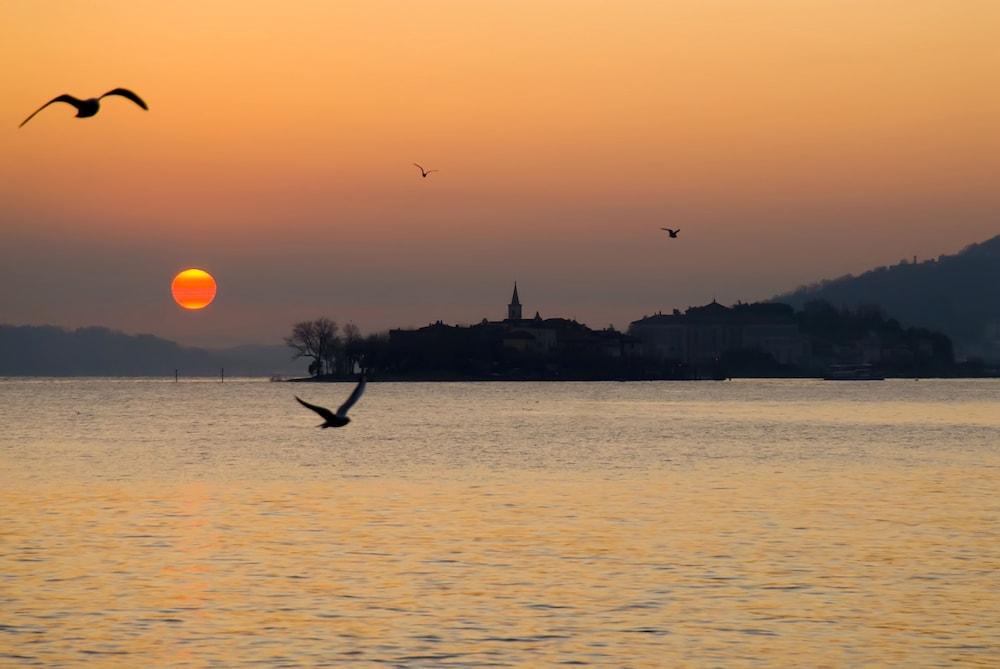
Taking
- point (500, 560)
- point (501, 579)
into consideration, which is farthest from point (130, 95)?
point (500, 560)

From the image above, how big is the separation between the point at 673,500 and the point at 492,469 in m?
19.1

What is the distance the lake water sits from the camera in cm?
2803

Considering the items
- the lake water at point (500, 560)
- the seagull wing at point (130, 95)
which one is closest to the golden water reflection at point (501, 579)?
the lake water at point (500, 560)

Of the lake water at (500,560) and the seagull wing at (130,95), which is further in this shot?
the lake water at (500,560)

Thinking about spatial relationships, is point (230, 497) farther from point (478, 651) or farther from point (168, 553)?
point (478, 651)

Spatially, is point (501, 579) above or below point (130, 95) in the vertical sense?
below

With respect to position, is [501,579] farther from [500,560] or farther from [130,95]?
[130,95]

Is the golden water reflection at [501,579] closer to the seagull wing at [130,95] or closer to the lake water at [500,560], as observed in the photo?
the lake water at [500,560]

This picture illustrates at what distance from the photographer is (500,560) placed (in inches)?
1511

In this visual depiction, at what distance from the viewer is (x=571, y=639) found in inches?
1118

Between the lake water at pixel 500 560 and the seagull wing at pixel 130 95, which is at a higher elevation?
the seagull wing at pixel 130 95

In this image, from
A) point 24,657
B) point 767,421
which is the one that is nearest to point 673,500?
point 24,657

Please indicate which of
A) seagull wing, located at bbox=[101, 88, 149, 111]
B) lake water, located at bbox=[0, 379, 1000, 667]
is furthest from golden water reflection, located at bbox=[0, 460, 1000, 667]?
seagull wing, located at bbox=[101, 88, 149, 111]

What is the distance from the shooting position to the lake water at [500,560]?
2803 cm
